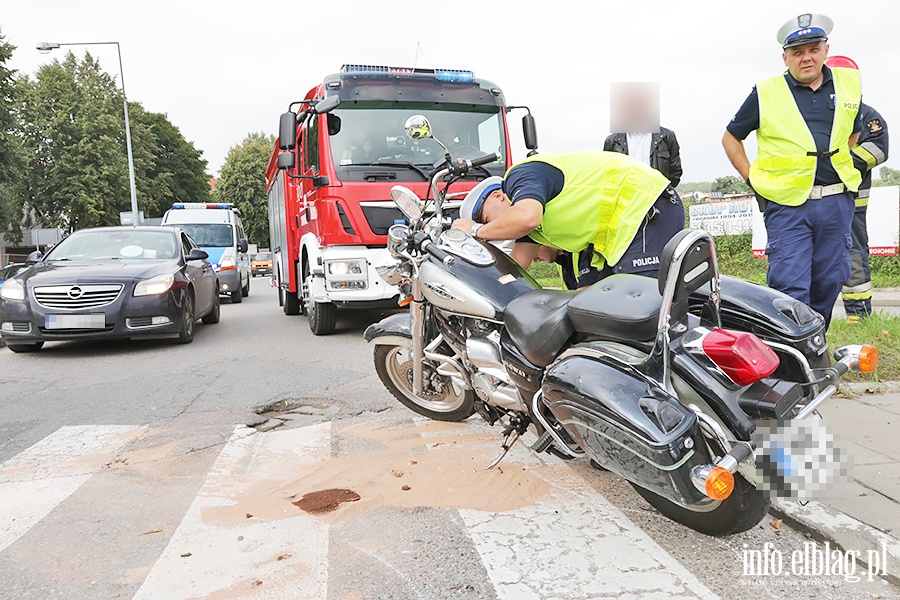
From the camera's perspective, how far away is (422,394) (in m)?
4.12

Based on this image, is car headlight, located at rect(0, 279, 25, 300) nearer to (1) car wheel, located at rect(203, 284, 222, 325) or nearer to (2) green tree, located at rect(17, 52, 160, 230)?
(1) car wheel, located at rect(203, 284, 222, 325)

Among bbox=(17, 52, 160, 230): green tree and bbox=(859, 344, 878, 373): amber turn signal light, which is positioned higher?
bbox=(17, 52, 160, 230): green tree

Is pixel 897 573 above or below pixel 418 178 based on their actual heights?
below

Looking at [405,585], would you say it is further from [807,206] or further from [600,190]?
[807,206]

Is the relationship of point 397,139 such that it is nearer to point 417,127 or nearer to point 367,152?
point 367,152

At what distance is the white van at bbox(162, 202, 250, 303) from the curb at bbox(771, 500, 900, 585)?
14410 millimetres

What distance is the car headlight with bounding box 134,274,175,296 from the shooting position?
7.81 m

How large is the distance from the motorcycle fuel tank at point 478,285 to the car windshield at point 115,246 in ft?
22.0

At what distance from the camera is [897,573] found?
7.82 feet

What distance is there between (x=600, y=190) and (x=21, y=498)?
3.13 m

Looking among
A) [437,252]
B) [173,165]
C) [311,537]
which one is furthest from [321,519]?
[173,165]

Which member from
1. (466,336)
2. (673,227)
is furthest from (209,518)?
(673,227)

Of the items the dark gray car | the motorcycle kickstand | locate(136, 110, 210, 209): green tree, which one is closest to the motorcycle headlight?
the motorcycle kickstand

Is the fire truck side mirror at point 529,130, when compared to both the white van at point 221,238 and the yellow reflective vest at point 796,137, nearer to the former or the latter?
the yellow reflective vest at point 796,137
